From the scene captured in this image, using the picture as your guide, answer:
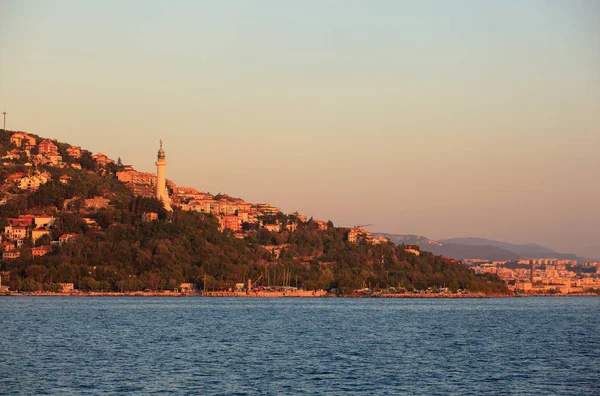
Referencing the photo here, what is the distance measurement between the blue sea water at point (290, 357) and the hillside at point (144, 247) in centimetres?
6679

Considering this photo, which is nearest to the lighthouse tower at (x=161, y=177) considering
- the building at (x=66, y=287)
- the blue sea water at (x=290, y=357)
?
the building at (x=66, y=287)

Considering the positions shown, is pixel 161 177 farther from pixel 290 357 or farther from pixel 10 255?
pixel 290 357

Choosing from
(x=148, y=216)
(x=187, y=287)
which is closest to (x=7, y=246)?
(x=148, y=216)

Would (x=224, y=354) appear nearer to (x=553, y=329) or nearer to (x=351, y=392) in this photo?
(x=351, y=392)

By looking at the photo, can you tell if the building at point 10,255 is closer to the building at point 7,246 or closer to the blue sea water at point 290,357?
the building at point 7,246

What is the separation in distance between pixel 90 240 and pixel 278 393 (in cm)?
12025

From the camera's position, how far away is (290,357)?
48312mm

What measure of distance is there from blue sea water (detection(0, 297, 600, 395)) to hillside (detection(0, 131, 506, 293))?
6679 centimetres

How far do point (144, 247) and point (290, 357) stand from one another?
108708mm

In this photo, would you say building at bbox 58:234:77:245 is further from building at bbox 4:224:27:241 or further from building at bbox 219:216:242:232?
building at bbox 219:216:242:232

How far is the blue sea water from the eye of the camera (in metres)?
37.9

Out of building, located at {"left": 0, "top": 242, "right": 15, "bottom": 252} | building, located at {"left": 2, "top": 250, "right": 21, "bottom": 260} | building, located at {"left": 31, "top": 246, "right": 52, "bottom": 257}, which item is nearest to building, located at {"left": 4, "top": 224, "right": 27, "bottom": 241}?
building, located at {"left": 0, "top": 242, "right": 15, "bottom": 252}

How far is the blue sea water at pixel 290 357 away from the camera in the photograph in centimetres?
3794

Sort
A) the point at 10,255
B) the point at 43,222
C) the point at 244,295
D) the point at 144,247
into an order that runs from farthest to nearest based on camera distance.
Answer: the point at 43,222
the point at 144,247
the point at 244,295
the point at 10,255
